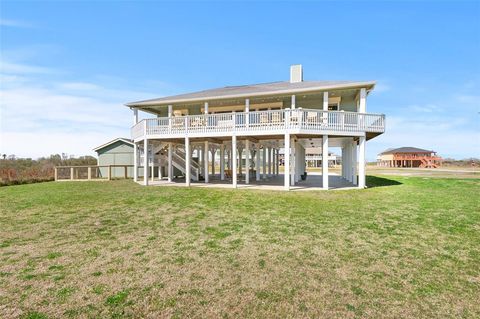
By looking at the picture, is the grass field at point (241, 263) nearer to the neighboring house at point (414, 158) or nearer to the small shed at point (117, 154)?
the small shed at point (117, 154)

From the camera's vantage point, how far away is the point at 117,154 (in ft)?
80.5

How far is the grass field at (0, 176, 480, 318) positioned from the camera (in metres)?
3.24

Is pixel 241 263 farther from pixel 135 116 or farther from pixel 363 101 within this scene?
pixel 135 116

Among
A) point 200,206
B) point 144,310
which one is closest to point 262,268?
point 144,310

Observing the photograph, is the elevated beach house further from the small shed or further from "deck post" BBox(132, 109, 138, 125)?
the small shed

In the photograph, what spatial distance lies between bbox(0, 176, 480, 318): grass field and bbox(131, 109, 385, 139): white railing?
252 inches

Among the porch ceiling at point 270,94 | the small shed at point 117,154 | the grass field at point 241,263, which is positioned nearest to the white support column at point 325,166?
the porch ceiling at point 270,94

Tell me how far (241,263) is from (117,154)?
23336mm

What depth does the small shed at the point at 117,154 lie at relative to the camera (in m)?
24.0

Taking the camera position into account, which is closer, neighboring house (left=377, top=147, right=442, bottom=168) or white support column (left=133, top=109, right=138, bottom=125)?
white support column (left=133, top=109, right=138, bottom=125)

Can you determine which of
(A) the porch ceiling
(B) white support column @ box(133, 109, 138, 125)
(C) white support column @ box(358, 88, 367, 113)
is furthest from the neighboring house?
(B) white support column @ box(133, 109, 138, 125)

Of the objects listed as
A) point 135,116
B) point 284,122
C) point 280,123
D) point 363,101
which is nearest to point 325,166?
point 284,122

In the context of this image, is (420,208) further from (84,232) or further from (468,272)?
(84,232)

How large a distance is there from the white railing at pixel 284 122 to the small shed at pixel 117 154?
9976 mm
